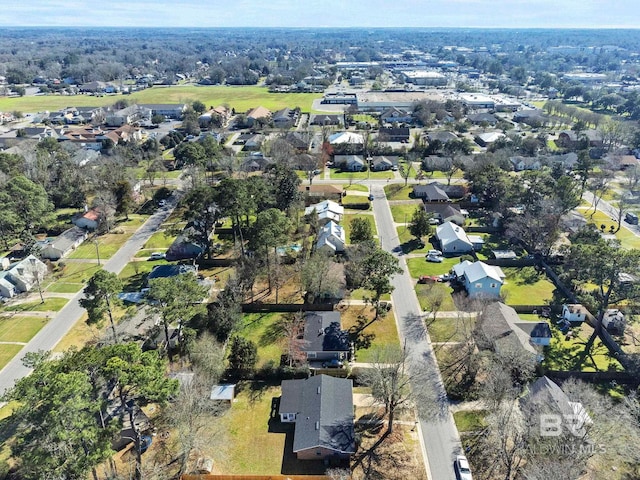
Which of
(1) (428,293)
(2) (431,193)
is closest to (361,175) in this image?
(2) (431,193)

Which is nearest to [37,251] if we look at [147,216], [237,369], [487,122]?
[147,216]

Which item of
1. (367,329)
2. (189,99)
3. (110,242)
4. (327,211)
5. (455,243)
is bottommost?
(110,242)

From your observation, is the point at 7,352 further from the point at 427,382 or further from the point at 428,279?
the point at 428,279

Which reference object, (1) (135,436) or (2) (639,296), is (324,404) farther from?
(2) (639,296)

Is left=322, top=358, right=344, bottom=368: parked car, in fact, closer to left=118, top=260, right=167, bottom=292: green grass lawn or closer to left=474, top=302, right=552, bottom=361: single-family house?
left=474, top=302, right=552, bottom=361: single-family house

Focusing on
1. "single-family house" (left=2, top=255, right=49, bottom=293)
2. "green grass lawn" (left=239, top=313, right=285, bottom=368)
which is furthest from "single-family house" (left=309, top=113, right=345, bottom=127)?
"green grass lawn" (left=239, top=313, right=285, bottom=368)

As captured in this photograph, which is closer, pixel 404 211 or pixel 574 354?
pixel 574 354
